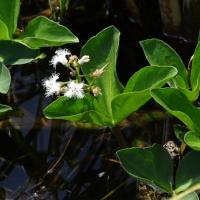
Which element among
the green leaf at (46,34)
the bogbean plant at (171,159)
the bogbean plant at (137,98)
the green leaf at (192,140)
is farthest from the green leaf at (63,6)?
the green leaf at (192,140)

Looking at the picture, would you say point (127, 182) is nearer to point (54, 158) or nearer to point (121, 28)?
point (54, 158)

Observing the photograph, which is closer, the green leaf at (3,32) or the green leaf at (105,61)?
the green leaf at (105,61)

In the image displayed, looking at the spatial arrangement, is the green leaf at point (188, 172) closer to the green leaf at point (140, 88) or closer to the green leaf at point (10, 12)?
the green leaf at point (140, 88)

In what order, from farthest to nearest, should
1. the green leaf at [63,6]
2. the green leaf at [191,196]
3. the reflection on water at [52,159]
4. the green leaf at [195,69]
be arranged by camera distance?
the green leaf at [63,6], the reflection on water at [52,159], the green leaf at [195,69], the green leaf at [191,196]

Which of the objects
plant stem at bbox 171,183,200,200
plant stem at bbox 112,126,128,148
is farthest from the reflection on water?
plant stem at bbox 171,183,200,200

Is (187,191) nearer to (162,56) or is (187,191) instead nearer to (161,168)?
(161,168)

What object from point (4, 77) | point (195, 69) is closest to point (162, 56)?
point (195, 69)
